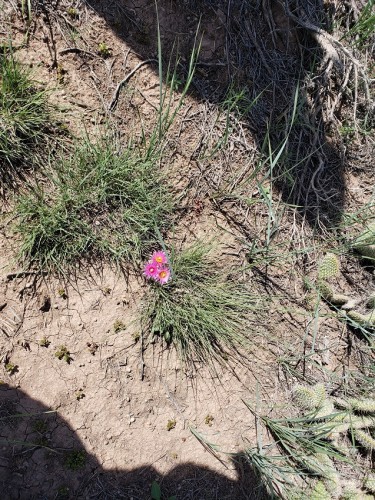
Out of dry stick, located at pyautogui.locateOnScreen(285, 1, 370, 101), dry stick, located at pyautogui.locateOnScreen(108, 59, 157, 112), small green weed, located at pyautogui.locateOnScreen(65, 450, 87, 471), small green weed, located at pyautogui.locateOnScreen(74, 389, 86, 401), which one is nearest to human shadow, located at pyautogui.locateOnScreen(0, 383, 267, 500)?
small green weed, located at pyautogui.locateOnScreen(65, 450, 87, 471)

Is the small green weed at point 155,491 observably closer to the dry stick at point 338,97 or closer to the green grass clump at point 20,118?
the green grass clump at point 20,118

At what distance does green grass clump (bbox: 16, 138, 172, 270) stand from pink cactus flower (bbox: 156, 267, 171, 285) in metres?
0.17

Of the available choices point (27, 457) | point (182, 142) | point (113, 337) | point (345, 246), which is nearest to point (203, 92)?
point (182, 142)

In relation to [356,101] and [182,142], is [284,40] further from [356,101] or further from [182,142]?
[182,142]

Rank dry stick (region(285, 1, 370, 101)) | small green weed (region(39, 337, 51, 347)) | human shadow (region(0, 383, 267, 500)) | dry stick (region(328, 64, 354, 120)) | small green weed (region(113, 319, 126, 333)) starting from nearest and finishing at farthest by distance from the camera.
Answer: human shadow (region(0, 383, 267, 500)), small green weed (region(39, 337, 51, 347)), small green weed (region(113, 319, 126, 333)), dry stick (region(285, 1, 370, 101)), dry stick (region(328, 64, 354, 120))

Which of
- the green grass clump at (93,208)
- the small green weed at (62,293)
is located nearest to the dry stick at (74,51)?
the green grass clump at (93,208)

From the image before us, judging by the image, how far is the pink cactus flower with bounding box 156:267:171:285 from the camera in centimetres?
240

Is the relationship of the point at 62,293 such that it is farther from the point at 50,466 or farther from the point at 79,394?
the point at 50,466

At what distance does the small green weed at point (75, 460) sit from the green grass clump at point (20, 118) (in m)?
1.56

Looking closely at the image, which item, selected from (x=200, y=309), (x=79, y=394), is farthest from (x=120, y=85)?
(x=79, y=394)

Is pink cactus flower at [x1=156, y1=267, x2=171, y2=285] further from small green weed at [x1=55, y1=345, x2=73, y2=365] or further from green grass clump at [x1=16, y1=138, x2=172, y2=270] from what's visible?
small green weed at [x1=55, y1=345, x2=73, y2=365]

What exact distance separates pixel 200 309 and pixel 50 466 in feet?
3.87

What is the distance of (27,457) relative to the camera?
224 centimetres

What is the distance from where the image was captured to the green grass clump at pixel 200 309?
8.05 feet
